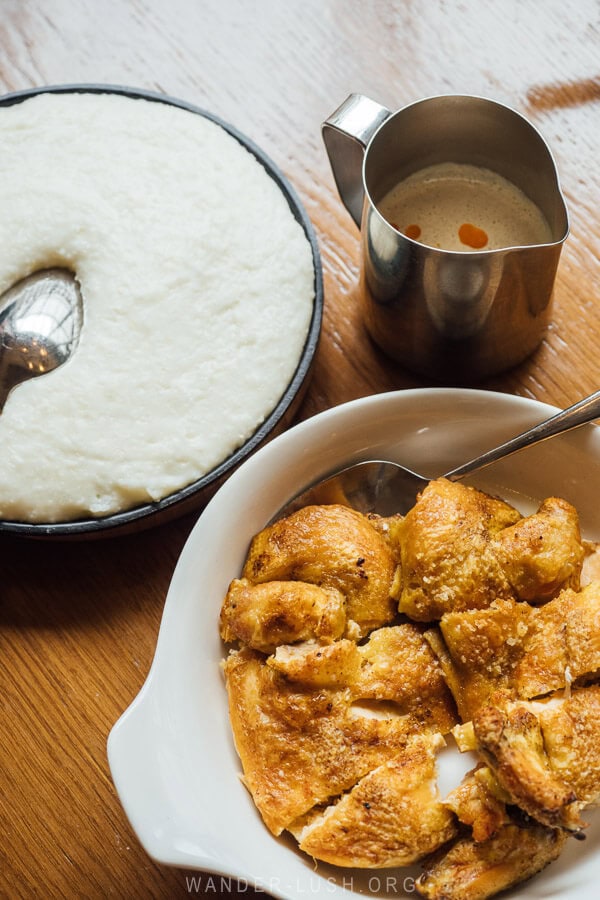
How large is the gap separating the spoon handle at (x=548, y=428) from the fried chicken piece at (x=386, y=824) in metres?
0.44

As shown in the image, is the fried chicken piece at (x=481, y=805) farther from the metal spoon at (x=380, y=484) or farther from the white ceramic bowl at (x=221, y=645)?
the metal spoon at (x=380, y=484)

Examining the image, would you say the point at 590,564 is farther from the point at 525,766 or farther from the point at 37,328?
the point at 37,328

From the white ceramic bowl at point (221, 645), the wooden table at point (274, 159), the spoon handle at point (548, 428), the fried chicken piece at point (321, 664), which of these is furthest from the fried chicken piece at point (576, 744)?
the wooden table at point (274, 159)

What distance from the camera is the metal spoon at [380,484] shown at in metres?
1.25

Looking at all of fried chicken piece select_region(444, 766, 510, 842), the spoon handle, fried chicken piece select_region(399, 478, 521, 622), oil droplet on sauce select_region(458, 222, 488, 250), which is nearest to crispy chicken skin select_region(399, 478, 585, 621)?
fried chicken piece select_region(399, 478, 521, 622)

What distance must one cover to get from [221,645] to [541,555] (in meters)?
0.46

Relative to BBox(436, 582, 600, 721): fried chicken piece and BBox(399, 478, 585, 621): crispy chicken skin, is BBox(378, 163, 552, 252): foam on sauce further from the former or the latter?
BBox(436, 582, 600, 721): fried chicken piece

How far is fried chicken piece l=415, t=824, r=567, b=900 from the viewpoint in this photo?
3.39 feet

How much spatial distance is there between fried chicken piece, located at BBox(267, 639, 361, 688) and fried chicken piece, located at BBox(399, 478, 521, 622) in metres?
0.11

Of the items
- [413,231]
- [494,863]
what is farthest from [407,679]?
[413,231]

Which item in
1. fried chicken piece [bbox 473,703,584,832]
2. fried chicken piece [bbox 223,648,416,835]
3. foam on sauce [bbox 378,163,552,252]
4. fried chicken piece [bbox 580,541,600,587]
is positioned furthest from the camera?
foam on sauce [bbox 378,163,552,252]

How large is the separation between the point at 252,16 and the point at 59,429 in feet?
3.06

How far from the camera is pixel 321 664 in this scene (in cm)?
110

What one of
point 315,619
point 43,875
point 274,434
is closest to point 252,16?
point 274,434
